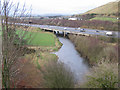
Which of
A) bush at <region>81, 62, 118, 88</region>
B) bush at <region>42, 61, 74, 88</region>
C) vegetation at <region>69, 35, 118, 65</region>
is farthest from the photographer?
vegetation at <region>69, 35, 118, 65</region>

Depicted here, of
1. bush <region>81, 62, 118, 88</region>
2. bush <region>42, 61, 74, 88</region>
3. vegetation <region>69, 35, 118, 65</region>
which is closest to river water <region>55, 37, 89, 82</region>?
vegetation <region>69, 35, 118, 65</region>

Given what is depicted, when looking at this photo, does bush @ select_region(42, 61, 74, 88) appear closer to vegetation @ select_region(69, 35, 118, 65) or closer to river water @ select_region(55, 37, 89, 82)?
river water @ select_region(55, 37, 89, 82)

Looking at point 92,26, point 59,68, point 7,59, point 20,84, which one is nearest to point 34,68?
point 20,84

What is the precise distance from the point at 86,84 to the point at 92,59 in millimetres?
5909

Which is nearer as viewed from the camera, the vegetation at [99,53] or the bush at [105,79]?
the bush at [105,79]

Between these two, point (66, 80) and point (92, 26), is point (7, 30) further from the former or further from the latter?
point (92, 26)

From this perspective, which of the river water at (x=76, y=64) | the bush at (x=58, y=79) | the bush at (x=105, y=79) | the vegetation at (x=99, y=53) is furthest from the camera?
the vegetation at (x=99, y=53)

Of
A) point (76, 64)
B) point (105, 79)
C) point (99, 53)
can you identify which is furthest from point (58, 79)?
point (99, 53)

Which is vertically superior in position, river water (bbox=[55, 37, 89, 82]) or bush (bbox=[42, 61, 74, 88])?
bush (bbox=[42, 61, 74, 88])

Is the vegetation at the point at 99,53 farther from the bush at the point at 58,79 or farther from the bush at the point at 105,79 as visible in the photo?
the bush at the point at 58,79

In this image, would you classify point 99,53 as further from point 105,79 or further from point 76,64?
point 105,79

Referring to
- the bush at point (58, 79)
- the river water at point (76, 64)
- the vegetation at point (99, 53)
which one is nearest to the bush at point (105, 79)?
the bush at point (58, 79)

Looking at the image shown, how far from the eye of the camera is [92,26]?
31.5 meters

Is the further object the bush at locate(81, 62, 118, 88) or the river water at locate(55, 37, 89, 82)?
the river water at locate(55, 37, 89, 82)
